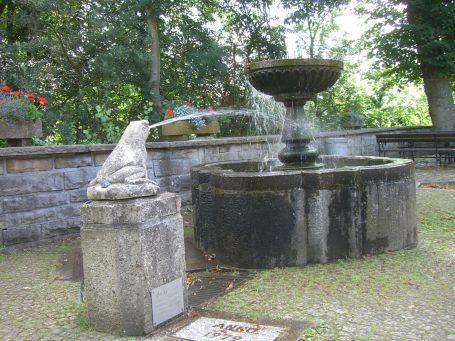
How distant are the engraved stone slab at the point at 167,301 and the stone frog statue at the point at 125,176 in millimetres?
700

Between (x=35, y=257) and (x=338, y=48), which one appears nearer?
(x=35, y=257)

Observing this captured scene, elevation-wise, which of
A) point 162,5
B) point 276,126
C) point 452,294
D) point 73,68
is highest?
point 162,5

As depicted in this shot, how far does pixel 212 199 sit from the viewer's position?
5691 millimetres

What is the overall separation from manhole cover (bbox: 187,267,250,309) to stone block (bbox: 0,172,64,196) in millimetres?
2777

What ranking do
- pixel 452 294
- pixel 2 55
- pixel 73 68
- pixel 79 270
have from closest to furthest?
1. pixel 452 294
2. pixel 79 270
3. pixel 2 55
4. pixel 73 68

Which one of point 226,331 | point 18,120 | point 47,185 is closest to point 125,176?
point 226,331

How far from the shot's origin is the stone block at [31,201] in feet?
21.3

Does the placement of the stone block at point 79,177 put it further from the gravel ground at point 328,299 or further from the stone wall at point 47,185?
the gravel ground at point 328,299

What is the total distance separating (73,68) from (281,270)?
372 inches

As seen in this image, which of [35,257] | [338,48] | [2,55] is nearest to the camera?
[35,257]

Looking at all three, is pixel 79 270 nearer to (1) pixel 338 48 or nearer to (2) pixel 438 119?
(2) pixel 438 119

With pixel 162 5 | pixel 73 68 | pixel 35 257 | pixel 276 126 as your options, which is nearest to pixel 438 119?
pixel 276 126

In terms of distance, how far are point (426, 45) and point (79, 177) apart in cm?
1197

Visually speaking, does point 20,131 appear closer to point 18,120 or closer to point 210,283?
point 18,120
